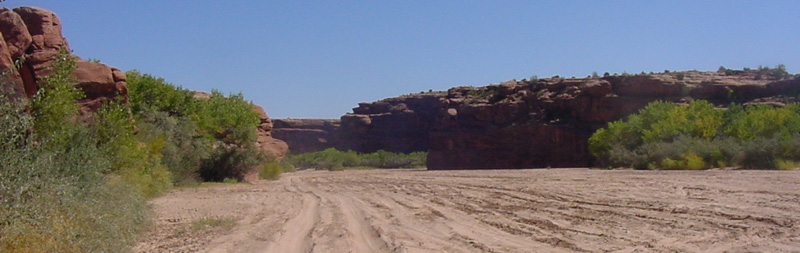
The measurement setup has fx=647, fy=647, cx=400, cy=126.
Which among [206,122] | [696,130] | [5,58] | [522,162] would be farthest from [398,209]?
[522,162]

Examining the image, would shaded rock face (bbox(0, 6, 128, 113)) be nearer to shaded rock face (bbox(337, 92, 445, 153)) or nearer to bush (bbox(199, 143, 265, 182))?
bush (bbox(199, 143, 265, 182))

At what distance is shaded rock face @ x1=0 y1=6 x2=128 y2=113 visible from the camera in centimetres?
1190

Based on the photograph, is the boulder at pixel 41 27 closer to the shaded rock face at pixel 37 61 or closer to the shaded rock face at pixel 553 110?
the shaded rock face at pixel 37 61

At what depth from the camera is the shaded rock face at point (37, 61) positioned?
11.9 m

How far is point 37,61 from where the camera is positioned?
13797 millimetres

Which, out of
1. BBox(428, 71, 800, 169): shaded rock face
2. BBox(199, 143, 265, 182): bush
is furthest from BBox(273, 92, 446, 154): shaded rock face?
BBox(199, 143, 265, 182): bush

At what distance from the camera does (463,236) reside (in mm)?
9359

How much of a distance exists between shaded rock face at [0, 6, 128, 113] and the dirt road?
137 inches

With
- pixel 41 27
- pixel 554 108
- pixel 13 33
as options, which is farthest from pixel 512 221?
pixel 554 108

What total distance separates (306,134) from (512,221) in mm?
98774

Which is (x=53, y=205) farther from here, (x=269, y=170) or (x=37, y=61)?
(x=269, y=170)

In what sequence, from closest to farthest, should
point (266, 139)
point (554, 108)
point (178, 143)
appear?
point (178, 143)
point (266, 139)
point (554, 108)

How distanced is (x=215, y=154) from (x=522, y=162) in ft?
137

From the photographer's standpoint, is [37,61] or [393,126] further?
[393,126]
